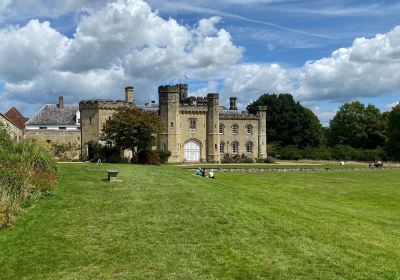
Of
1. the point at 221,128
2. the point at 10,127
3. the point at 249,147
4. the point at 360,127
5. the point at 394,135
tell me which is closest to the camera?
the point at 10,127

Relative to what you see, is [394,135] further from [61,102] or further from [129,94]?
[61,102]

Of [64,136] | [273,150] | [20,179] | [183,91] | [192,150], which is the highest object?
[183,91]

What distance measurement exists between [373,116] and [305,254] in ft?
274

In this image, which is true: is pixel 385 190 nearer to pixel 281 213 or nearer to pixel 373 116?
pixel 281 213

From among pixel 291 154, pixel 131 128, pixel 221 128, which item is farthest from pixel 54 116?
pixel 291 154

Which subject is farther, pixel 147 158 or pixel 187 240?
pixel 147 158

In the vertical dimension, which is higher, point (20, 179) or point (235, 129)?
point (235, 129)

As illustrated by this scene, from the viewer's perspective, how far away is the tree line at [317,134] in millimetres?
78438

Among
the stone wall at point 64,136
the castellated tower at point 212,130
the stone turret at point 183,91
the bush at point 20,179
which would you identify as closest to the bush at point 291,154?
the stone turret at point 183,91

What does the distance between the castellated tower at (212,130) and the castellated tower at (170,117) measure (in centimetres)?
468

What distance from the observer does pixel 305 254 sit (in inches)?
426

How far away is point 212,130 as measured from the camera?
62.8m

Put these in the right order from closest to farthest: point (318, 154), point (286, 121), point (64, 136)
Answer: point (64, 136) → point (318, 154) → point (286, 121)

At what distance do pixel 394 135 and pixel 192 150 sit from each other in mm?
32483
